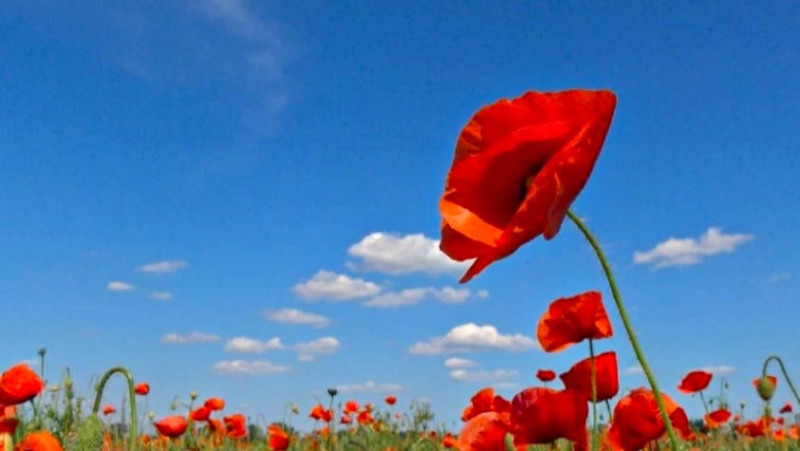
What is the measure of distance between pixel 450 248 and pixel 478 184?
79mm

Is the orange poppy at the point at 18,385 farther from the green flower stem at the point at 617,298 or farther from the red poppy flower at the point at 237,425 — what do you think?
the green flower stem at the point at 617,298

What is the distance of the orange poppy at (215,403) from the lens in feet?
17.7

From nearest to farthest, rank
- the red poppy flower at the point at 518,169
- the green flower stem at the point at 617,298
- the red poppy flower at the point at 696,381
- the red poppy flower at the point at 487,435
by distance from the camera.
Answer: the red poppy flower at the point at 518,169, the green flower stem at the point at 617,298, the red poppy flower at the point at 487,435, the red poppy flower at the point at 696,381

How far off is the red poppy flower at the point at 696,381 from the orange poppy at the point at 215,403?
2.64 meters

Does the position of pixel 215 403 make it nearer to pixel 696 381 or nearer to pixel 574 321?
pixel 696 381

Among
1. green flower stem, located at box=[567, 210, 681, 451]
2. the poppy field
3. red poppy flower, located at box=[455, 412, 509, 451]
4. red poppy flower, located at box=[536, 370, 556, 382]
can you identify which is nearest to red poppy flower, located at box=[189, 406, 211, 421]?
the poppy field

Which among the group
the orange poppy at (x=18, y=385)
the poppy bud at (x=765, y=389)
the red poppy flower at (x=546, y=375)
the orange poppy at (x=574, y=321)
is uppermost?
the orange poppy at (x=18, y=385)

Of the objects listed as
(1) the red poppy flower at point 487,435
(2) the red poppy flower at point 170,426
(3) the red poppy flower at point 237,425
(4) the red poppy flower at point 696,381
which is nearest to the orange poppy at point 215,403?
(3) the red poppy flower at point 237,425

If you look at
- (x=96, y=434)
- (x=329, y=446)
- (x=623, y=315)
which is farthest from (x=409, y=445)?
(x=623, y=315)

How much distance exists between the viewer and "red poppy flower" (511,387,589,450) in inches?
70.9

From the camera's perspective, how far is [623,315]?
3.45ft

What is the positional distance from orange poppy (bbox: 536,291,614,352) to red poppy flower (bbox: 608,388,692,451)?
15 centimetres

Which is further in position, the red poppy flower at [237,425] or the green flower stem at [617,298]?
the red poppy flower at [237,425]

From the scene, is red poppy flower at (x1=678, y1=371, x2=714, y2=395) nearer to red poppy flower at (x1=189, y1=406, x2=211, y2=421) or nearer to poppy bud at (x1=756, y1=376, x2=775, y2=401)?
poppy bud at (x1=756, y1=376, x2=775, y2=401)
